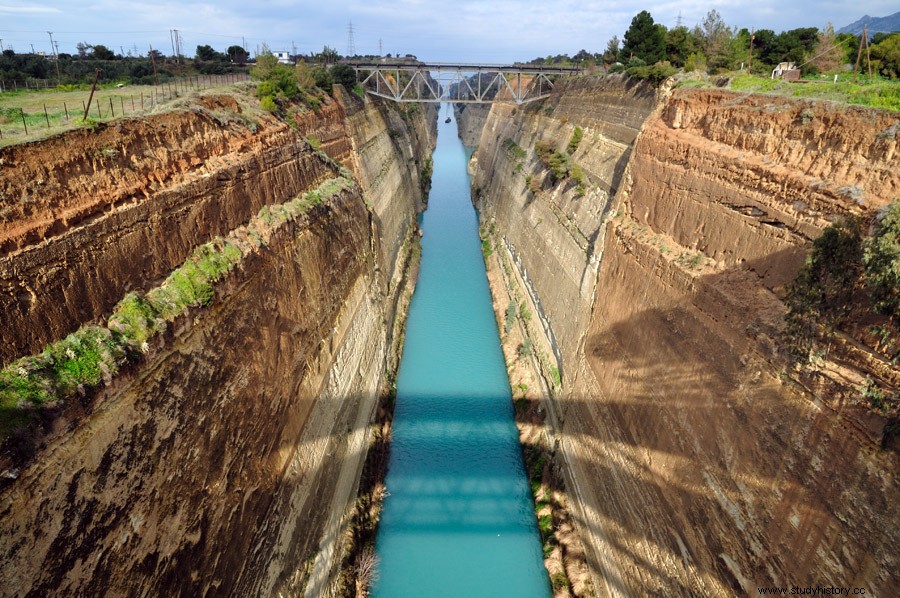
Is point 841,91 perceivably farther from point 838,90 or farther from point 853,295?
point 853,295

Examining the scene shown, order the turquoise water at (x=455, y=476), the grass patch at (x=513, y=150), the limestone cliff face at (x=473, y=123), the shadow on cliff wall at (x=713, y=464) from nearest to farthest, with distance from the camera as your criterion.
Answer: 1. the shadow on cliff wall at (x=713, y=464)
2. the turquoise water at (x=455, y=476)
3. the grass patch at (x=513, y=150)
4. the limestone cliff face at (x=473, y=123)

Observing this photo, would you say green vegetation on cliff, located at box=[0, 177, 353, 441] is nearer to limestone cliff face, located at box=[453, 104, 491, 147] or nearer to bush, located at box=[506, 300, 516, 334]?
bush, located at box=[506, 300, 516, 334]

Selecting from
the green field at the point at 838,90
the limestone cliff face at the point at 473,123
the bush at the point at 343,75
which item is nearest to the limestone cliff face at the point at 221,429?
the green field at the point at 838,90

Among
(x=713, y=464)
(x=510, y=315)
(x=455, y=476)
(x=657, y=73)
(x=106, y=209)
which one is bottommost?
(x=455, y=476)

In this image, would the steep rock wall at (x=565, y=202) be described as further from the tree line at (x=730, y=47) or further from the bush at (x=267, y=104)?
the bush at (x=267, y=104)

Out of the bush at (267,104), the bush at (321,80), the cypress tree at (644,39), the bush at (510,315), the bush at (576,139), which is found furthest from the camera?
the cypress tree at (644,39)

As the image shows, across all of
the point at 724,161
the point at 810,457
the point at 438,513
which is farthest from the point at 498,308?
the point at 810,457

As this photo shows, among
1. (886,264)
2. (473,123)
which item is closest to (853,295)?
(886,264)
